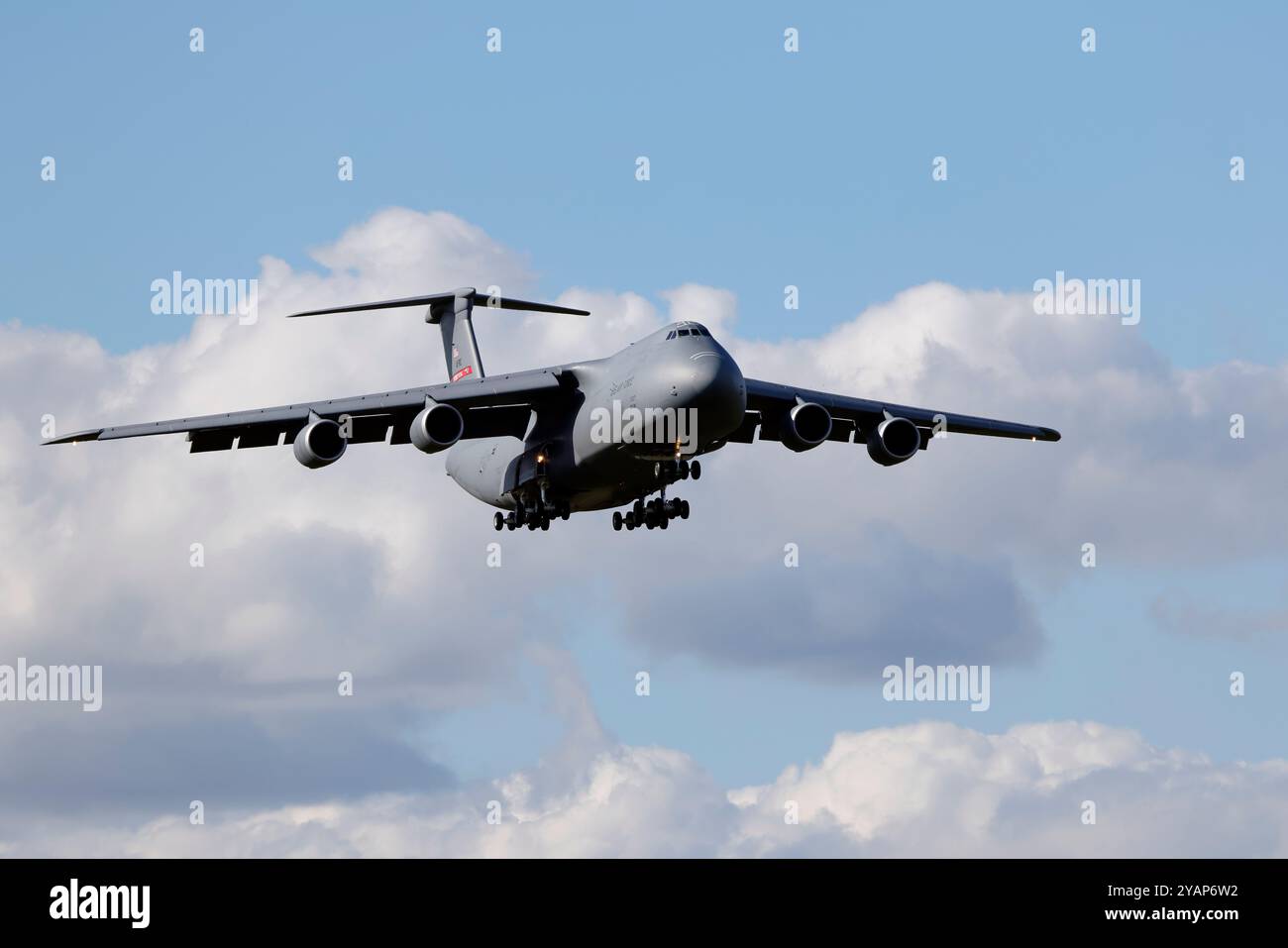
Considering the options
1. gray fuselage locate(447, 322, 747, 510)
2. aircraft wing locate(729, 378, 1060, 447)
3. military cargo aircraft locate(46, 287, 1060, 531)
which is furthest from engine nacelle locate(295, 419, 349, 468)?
aircraft wing locate(729, 378, 1060, 447)

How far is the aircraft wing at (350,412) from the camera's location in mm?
35344

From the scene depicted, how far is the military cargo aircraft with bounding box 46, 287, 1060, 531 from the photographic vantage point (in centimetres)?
3188

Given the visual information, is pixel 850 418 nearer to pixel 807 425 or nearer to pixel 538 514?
pixel 807 425

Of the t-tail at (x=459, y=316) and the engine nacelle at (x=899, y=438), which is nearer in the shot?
the engine nacelle at (x=899, y=438)

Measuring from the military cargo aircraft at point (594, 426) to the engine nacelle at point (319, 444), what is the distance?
2cm

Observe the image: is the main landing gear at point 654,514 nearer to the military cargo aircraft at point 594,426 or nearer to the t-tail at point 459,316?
the military cargo aircraft at point 594,426

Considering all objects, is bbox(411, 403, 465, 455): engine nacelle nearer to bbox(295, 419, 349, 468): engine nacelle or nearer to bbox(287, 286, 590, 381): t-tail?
bbox(295, 419, 349, 468): engine nacelle

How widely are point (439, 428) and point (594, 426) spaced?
2810mm

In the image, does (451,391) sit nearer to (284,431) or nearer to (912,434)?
(284,431)

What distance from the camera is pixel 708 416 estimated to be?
31562 millimetres

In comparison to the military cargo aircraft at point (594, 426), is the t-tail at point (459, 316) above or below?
above

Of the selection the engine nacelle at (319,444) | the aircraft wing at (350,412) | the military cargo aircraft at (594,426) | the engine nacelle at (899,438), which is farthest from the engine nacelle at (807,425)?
the engine nacelle at (319,444)
